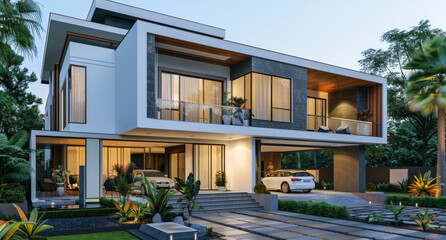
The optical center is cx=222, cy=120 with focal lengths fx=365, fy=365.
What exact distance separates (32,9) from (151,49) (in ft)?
17.8

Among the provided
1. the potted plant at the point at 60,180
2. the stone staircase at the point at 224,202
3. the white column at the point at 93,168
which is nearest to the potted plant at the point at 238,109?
the stone staircase at the point at 224,202

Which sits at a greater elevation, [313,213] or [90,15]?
[90,15]

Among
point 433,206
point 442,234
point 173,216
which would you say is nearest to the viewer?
point 442,234

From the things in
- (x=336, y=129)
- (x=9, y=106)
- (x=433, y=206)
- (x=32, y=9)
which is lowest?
(x=433, y=206)

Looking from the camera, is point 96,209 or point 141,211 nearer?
point 141,211

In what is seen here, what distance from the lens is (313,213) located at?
13.7 m

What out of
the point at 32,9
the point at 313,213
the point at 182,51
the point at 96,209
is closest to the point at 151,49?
the point at 182,51

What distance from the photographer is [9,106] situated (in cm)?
2308

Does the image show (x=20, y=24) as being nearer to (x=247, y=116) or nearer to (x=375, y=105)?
(x=247, y=116)

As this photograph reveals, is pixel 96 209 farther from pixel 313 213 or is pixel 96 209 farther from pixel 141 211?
pixel 313 213

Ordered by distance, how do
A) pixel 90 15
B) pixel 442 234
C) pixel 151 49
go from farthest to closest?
pixel 90 15 < pixel 151 49 < pixel 442 234

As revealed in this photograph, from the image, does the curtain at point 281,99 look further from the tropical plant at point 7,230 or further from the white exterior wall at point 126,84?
the tropical plant at point 7,230

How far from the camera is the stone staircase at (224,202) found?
15.0 metres

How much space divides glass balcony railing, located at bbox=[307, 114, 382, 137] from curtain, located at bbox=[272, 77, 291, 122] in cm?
237
